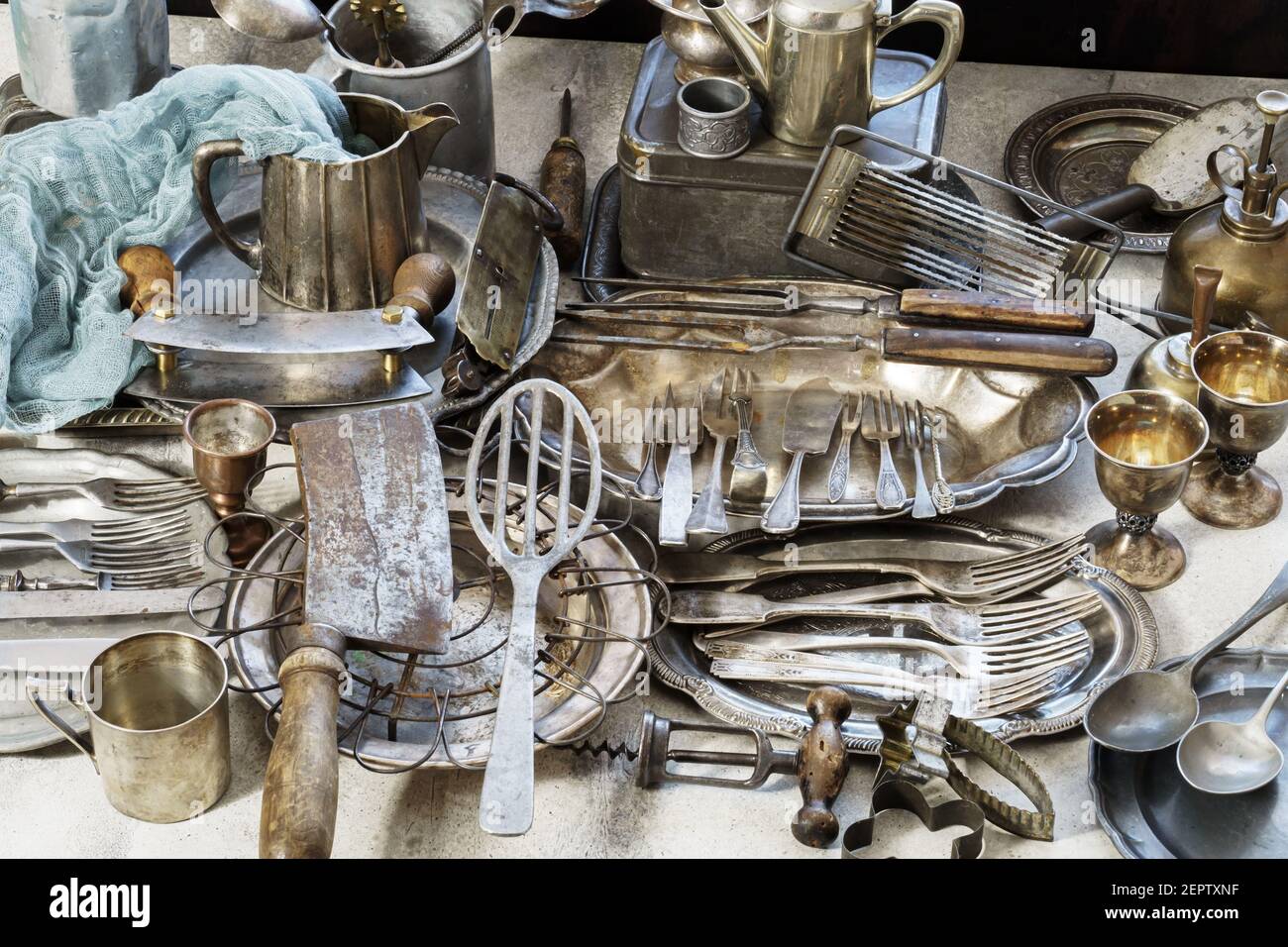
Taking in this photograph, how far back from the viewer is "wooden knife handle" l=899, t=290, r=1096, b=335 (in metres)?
1.44

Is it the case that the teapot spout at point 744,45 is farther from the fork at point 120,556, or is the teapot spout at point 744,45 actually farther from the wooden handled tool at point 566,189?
the fork at point 120,556

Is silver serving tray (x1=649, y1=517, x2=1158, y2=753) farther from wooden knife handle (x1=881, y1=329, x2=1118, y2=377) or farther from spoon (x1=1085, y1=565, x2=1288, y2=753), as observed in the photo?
wooden knife handle (x1=881, y1=329, x2=1118, y2=377)

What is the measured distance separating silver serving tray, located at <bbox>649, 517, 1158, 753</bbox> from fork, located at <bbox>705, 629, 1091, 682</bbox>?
2 centimetres

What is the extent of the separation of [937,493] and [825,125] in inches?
15.8

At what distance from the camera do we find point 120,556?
1.27 meters

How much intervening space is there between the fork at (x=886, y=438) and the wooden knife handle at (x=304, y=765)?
19.6 inches

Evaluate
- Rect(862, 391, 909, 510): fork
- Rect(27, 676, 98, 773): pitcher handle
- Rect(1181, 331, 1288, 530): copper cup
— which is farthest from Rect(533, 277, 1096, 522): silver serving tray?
Rect(27, 676, 98, 773): pitcher handle

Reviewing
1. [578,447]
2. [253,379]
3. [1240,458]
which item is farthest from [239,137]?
[1240,458]

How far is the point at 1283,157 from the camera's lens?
1.77 metres

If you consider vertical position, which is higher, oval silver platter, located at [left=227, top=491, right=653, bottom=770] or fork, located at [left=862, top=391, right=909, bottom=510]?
fork, located at [left=862, top=391, right=909, bottom=510]

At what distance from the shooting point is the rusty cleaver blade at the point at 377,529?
1109mm

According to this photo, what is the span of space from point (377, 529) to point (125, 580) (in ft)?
0.77

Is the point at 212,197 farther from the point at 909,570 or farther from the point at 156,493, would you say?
the point at 909,570

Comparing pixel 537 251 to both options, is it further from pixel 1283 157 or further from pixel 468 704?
pixel 1283 157
